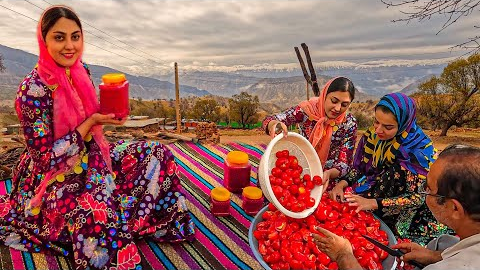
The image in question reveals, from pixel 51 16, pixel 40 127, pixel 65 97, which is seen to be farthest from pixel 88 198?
pixel 51 16

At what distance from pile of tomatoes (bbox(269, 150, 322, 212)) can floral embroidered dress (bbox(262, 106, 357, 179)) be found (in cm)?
53

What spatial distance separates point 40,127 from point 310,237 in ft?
5.57

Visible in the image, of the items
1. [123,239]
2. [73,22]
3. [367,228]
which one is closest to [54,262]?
[123,239]

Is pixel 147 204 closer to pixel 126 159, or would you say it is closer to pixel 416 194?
pixel 126 159

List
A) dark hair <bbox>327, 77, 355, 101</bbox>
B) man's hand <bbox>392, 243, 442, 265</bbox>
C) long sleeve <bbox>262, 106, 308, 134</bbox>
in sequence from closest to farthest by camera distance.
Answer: man's hand <bbox>392, 243, 442, 265</bbox> < dark hair <bbox>327, 77, 355, 101</bbox> < long sleeve <bbox>262, 106, 308, 134</bbox>

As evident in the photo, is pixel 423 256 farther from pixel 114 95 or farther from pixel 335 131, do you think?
pixel 114 95

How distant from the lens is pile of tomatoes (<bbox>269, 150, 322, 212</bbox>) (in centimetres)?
214

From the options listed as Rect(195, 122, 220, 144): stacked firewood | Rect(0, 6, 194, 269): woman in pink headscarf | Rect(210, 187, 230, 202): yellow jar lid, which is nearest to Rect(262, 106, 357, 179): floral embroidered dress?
Rect(210, 187, 230, 202): yellow jar lid

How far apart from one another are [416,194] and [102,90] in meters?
2.07

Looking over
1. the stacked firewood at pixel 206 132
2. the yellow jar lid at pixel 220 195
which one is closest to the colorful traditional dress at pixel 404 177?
the yellow jar lid at pixel 220 195

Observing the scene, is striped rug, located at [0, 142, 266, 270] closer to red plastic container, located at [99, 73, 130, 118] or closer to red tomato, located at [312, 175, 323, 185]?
red tomato, located at [312, 175, 323, 185]

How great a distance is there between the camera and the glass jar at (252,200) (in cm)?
290

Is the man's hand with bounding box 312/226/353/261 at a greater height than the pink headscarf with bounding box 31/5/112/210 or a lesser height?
lesser

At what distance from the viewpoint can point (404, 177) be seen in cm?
238
